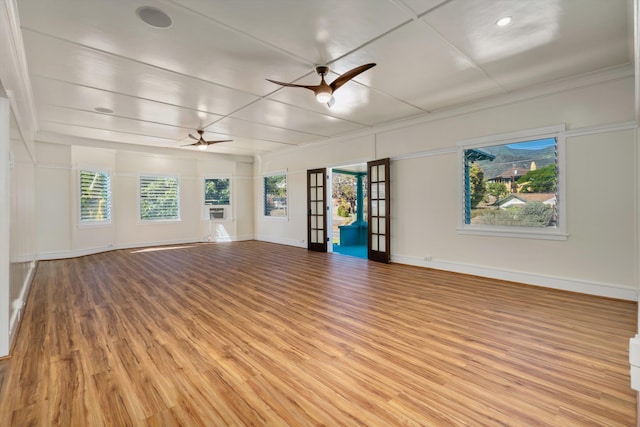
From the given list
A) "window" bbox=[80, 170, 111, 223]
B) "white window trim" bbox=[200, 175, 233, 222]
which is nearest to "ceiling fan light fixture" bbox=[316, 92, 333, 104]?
"window" bbox=[80, 170, 111, 223]

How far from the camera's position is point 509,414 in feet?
5.75

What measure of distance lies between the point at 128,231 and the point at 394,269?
24.1ft

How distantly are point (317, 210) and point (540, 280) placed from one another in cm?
493

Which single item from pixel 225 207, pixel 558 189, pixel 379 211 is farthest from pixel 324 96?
pixel 225 207

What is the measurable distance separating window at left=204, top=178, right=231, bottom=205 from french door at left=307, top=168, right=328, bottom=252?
3.37 metres

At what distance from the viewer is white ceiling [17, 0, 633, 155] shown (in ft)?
8.54

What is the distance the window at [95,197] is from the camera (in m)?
7.26

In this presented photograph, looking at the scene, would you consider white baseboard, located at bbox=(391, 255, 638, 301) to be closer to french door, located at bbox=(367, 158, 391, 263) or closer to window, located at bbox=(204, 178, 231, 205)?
french door, located at bbox=(367, 158, 391, 263)

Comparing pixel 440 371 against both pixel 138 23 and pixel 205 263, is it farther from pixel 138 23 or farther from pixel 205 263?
pixel 205 263

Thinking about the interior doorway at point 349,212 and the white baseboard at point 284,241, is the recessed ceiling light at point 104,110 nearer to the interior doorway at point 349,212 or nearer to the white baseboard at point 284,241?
the interior doorway at point 349,212

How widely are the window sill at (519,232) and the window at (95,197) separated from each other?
8.42 m

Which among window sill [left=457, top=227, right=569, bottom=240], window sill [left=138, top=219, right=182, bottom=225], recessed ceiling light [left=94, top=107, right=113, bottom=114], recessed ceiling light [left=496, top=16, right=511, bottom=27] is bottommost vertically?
window sill [left=457, top=227, right=569, bottom=240]

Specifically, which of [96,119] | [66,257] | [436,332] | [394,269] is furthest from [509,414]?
[66,257]

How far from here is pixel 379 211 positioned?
6.37m
